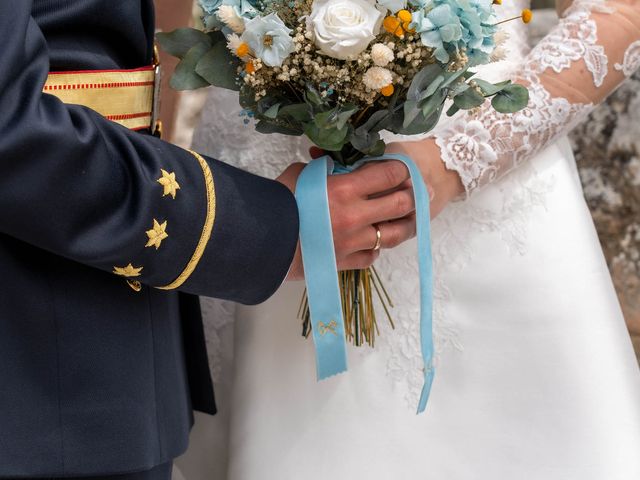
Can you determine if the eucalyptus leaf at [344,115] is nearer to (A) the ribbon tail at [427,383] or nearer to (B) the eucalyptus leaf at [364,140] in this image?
(B) the eucalyptus leaf at [364,140]

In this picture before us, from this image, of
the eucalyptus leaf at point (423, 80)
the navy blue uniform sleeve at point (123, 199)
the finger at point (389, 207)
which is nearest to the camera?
the navy blue uniform sleeve at point (123, 199)

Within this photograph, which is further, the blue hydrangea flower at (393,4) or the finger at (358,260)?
the finger at (358,260)

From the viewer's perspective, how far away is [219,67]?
90cm

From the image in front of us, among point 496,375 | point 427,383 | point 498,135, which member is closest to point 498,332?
point 496,375

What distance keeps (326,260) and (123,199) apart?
0.24m

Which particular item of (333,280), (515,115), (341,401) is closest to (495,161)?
(515,115)

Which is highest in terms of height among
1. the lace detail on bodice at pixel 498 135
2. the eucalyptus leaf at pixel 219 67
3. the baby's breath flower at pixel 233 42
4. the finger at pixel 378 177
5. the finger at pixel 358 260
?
the baby's breath flower at pixel 233 42

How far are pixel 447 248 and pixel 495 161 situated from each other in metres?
0.15

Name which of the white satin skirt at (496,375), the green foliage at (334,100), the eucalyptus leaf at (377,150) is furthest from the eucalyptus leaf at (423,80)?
the white satin skirt at (496,375)

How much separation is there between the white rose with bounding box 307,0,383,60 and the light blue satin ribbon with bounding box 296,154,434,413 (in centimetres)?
17

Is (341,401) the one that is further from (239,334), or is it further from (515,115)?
(515,115)

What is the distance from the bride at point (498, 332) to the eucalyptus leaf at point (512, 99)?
0.16m

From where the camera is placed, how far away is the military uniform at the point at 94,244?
2.40 feet

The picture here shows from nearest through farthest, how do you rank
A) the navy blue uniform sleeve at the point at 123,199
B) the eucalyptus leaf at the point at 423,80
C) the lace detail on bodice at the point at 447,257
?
1. the navy blue uniform sleeve at the point at 123,199
2. the eucalyptus leaf at the point at 423,80
3. the lace detail on bodice at the point at 447,257
